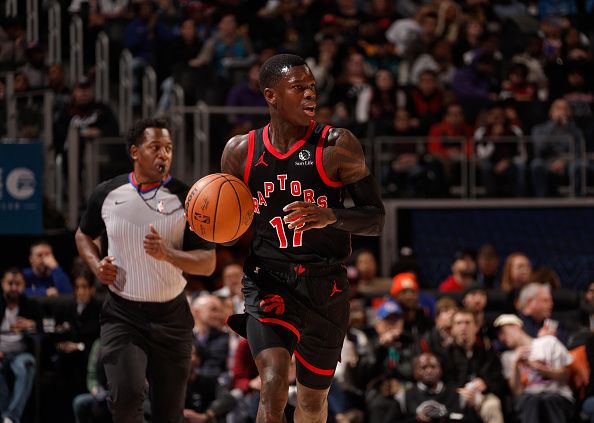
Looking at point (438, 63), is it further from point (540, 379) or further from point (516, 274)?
point (540, 379)

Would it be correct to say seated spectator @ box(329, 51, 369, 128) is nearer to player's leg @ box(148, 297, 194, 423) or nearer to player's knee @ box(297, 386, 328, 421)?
player's leg @ box(148, 297, 194, 423)

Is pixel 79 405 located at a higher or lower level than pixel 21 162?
lower

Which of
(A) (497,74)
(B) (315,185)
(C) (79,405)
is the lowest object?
(C) (79,405)

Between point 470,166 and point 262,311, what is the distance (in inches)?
344

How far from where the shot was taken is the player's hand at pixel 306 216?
5527 mm

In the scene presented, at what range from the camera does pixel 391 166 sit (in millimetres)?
14203

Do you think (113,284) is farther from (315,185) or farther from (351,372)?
(351,372)

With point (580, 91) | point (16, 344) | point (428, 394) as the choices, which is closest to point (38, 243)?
point (16, 344)

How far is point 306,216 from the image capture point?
18.2ft

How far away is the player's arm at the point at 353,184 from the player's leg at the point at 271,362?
0.65 meters

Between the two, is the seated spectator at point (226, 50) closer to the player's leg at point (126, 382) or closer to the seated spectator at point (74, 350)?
the seated spectator at point (74, 350)

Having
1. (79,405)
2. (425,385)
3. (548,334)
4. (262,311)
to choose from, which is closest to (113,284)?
A: (262,311)

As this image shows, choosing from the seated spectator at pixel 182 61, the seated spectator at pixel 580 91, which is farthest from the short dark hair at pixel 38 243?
the seated spectator at pixel 580 91

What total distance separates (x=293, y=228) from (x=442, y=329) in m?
5.22
